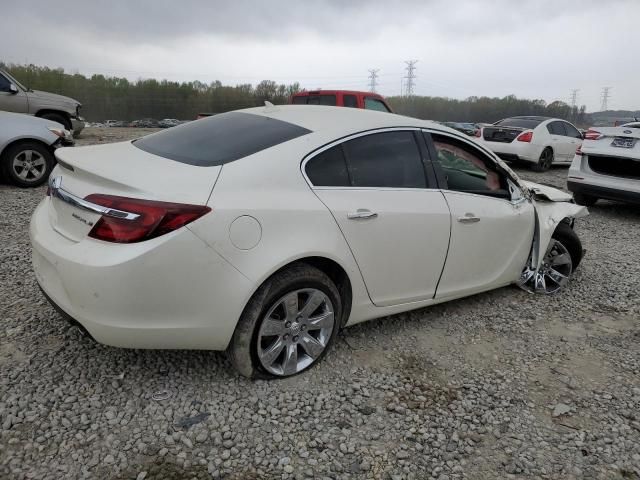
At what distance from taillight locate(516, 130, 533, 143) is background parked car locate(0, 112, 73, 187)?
388 inches

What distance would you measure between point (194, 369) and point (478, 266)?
215 cm

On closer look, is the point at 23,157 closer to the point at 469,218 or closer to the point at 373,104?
the point at 469,218

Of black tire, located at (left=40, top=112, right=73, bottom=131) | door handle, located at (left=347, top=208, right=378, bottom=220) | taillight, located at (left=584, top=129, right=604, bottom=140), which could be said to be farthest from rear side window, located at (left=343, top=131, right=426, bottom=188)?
black tire, located at (left=40, top=112, right=73, bottom=131)

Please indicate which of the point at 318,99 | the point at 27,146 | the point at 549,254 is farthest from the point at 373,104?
the point at 549,254

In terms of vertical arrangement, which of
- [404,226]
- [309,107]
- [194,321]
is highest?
[309,107]

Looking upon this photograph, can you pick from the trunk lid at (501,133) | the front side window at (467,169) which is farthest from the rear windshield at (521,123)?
the front side window at (467,169)

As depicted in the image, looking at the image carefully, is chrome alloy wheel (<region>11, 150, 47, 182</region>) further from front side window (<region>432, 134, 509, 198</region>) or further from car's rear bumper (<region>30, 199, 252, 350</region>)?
front side window (<region>432, 134, 509, 198</region>)

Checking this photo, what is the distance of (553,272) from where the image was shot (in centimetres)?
444

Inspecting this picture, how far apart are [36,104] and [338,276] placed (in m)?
11.0

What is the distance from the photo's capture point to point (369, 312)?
3.11 metres

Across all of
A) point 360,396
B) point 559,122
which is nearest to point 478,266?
point 360,396

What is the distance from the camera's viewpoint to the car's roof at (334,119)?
9.90 feet

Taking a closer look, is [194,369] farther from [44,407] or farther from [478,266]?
[478,266]

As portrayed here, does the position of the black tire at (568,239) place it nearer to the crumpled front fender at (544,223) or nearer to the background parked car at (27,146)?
the crumpled front fender at (544,223)
